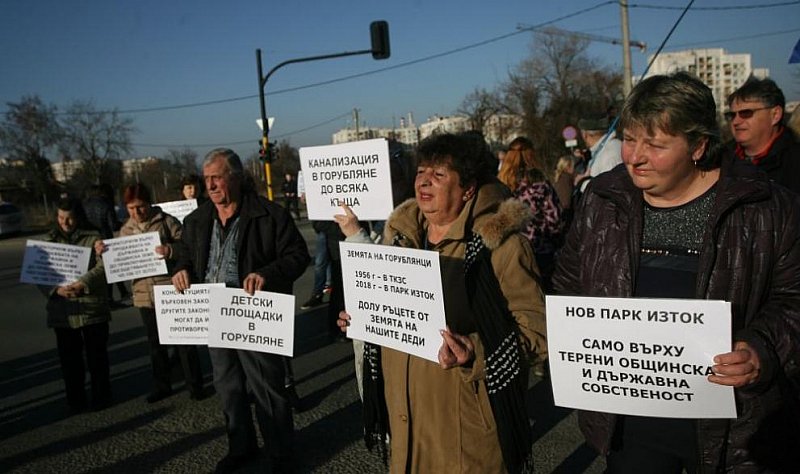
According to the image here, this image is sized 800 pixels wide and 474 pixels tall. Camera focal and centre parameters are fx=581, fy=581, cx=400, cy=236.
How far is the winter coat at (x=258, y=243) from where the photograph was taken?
3.58m

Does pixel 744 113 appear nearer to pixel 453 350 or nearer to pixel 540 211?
pixel 540 211

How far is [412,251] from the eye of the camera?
216 cm

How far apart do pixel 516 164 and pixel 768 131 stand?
7.64ft

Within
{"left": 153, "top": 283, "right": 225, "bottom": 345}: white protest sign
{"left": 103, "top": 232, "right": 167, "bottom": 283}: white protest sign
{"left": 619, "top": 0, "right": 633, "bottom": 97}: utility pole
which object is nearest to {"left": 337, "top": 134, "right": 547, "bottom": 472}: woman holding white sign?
{"left": 153, "top": 283, "right": 225, "bottom": 345}: white protest sign

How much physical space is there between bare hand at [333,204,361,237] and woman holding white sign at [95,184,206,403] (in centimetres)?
225

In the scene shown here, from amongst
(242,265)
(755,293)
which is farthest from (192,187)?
(755,293)

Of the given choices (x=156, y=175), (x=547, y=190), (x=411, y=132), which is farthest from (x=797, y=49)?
(x=411, y=132)

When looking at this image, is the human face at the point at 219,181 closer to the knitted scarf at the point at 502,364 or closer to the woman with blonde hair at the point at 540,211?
the knitted scarf at the point at 502,364

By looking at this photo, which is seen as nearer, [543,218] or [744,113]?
[744,113]

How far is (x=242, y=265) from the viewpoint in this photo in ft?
11.7

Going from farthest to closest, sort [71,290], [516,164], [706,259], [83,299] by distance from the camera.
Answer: [516,164] → [83,299] → [71,290] → [706,259]

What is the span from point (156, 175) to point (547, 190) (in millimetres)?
55176

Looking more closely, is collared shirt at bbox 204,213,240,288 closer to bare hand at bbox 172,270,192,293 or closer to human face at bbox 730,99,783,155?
bare hand at bbox 172,270,192,293

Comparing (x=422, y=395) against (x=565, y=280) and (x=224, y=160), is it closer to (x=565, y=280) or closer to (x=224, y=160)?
(x=565, y=280)
